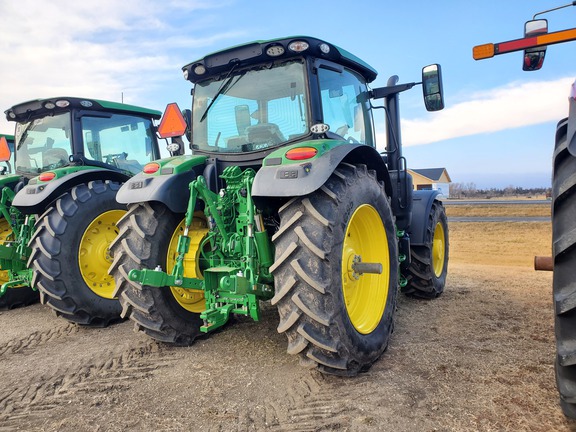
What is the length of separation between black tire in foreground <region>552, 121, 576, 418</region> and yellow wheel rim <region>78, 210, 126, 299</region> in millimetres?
4396

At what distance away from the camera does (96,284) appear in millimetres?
4934

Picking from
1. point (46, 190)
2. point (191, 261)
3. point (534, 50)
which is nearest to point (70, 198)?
point (46, 190)

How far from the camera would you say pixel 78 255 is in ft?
15.5

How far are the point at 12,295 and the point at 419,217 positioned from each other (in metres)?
5.36

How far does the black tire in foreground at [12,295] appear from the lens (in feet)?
18.9

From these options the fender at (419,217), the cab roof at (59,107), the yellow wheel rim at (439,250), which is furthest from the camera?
the yellow wheel rim at (439,250)

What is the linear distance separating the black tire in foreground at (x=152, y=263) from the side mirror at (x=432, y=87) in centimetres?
242

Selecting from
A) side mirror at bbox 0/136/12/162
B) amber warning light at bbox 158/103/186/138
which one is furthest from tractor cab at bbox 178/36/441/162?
side mirror at bbox 0/136/12/162

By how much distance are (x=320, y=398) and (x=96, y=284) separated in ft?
10.6

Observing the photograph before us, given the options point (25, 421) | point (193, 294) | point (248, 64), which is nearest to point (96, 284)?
point (193, 294)

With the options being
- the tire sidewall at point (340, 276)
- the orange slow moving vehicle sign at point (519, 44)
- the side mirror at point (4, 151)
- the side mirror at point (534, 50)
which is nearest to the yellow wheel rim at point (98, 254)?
the side mirror at point (4, 151)

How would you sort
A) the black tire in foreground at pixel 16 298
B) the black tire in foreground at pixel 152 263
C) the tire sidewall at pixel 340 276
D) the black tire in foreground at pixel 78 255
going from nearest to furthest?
Answer: the tire sidewall at pixel 340 276, the black tire in foreground at pixel 152 263, the black tire in foreground at pixel 78 255, the black tire in foreground at pixel 16 298

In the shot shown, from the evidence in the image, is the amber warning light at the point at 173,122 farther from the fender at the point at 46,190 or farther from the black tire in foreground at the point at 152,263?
the fender at the point at 46,190

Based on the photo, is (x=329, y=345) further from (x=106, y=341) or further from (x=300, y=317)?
(x=106, y=341)
